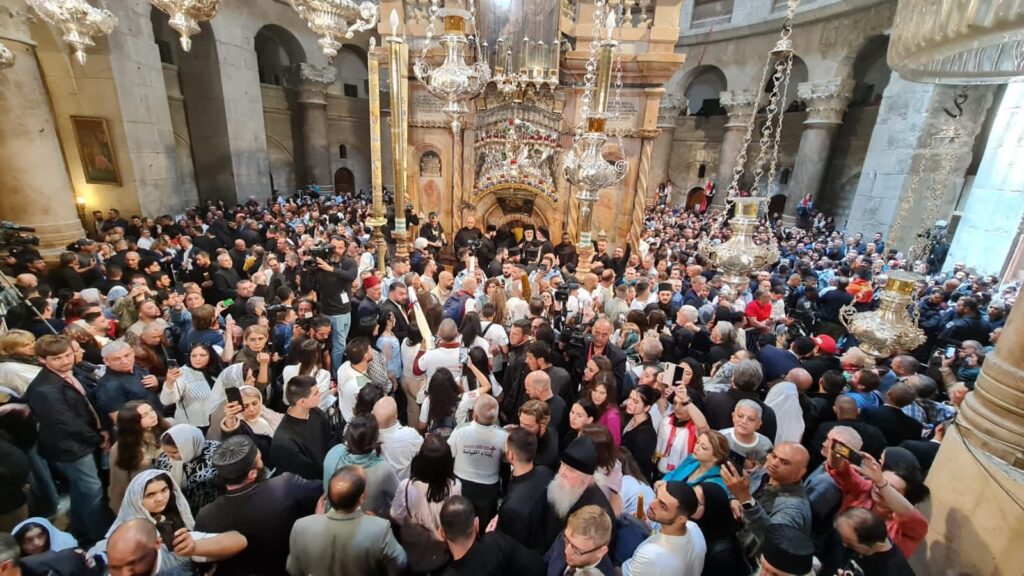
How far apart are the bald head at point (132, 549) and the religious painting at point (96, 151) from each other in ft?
38.5

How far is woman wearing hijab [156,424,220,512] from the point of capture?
258cm

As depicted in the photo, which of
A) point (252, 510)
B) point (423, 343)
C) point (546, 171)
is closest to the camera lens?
point (252, 510)

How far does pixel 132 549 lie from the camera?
176 centimetres

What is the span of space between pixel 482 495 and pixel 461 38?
4476mm

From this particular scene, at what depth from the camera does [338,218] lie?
11.8 meters

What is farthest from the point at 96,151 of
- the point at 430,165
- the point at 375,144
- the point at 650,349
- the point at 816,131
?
the point at 816,131

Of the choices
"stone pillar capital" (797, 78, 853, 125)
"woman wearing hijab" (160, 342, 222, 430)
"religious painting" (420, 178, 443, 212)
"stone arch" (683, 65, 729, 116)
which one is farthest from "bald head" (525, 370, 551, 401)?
"stone arch" (683, 65, 729, 116)

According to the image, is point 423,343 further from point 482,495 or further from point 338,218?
point 338,218

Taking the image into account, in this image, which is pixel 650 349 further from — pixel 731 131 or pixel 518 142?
pixel 731 131

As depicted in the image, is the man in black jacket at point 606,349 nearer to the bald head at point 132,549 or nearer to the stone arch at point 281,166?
the bald head at point 132,549

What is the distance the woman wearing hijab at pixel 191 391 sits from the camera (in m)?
3.29

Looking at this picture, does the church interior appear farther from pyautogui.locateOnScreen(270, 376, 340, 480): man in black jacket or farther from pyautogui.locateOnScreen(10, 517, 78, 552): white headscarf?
pyautogui.locateOnScreen(10, 517, 78, 552): white headscarf

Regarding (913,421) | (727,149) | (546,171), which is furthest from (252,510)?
(727,149)

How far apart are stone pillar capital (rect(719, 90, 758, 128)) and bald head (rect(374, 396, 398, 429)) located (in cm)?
1891
